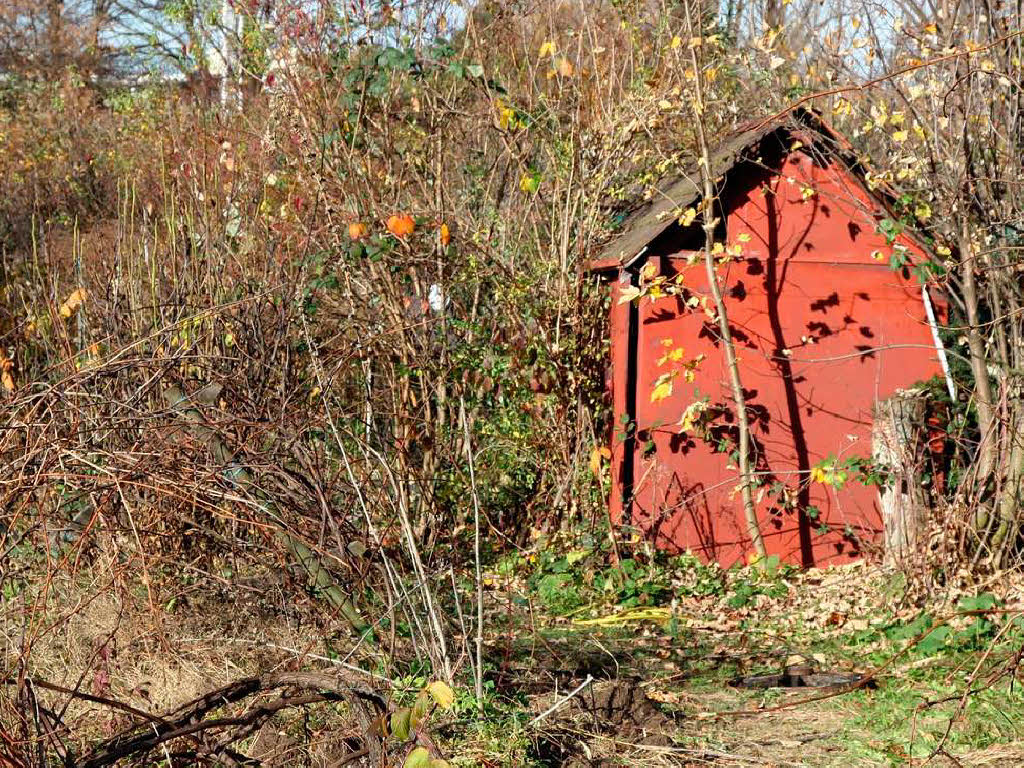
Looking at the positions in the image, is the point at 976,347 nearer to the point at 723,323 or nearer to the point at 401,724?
the point at 723,323

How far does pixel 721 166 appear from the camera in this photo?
7449 millimetres

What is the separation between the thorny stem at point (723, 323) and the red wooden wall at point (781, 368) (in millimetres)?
131

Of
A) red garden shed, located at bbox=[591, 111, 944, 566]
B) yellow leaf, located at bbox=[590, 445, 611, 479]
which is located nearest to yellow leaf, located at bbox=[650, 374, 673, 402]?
red garden shed, located at bbox=[591, 111, 944, 566]

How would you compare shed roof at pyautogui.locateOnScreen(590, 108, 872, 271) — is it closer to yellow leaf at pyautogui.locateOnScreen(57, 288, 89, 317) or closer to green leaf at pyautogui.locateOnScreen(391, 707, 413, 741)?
yellow leaf at pyautogui.locateOnScreen(57, 288, 89, 317)

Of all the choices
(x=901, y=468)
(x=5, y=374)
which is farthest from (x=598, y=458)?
(x=5, y=374)

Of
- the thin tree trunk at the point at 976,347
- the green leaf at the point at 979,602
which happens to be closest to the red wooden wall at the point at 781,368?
the thin tree trunk at the point at 976,347

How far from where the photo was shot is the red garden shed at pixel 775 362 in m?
7.59

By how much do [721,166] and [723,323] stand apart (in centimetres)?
111

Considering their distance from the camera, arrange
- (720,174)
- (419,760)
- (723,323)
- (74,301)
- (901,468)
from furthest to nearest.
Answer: (720,174) < (723,323) < (74,301) < (901,468) < (419,760)

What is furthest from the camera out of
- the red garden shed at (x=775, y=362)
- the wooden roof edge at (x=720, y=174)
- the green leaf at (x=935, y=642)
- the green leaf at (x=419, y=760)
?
the red garden shed at (x=775, y=362)

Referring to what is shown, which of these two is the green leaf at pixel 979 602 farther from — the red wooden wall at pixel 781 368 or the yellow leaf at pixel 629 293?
the yellow leaf at pixel 629 293

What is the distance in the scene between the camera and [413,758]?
3.31 metres

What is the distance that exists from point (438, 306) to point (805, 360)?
2648 millimetres

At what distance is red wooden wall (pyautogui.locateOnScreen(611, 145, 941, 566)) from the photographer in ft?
24.9
